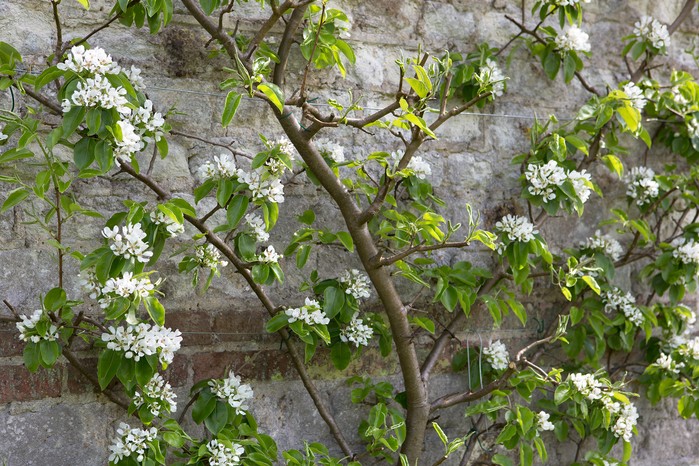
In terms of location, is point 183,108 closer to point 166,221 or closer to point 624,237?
point 166,221

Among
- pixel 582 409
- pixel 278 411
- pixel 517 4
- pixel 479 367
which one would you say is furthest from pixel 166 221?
pixel 517 4

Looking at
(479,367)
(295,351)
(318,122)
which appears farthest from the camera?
(479,367)

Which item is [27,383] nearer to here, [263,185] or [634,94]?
[263,185]

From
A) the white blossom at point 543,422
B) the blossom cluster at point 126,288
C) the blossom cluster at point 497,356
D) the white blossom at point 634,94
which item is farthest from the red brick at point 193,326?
the white blossom at point 634,94

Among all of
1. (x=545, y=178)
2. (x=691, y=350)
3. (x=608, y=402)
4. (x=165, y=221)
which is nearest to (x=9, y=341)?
(x=165, y=221)

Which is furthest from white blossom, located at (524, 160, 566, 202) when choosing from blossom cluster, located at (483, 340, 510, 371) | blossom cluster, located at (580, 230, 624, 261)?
blossom cluster, located at (483, 340, 510, 371)

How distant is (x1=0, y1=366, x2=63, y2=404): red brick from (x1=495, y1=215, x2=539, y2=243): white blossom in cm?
130

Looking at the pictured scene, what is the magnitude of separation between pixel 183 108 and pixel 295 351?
0.75 metres

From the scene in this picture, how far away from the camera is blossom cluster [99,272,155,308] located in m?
1.82

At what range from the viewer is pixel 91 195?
83.4 inches

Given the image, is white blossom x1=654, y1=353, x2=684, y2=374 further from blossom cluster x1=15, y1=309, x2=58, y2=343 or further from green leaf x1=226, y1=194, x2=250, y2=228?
blossom cluster x1=15, y1=309, x2=58, y2=343

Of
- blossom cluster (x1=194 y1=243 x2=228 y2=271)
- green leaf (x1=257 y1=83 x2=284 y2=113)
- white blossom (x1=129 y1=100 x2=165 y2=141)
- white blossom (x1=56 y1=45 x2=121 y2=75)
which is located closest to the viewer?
white blossom (x1=56 y1=45 x2=121 y2=75)

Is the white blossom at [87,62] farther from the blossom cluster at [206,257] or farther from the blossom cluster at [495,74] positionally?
the blossom cluster at [495,74]

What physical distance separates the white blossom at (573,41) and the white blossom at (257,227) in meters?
1.20
